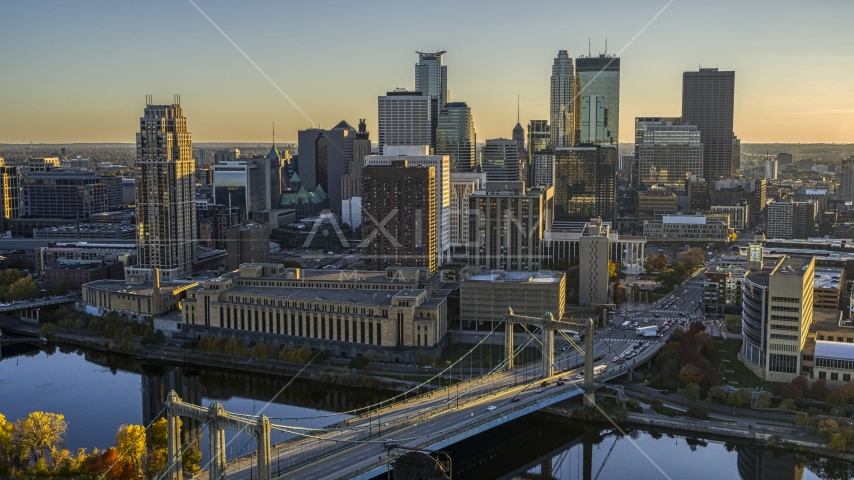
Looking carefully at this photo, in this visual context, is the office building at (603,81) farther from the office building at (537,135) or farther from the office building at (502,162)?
the office building at (502,162)

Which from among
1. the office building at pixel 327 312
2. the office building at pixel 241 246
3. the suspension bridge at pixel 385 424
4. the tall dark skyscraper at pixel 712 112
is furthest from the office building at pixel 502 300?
the tall dark skyscraper at pixel 712 112

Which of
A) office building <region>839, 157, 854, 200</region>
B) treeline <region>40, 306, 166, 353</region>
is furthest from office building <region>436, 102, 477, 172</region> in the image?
treeline <region>40, 306, 166, 353</region>

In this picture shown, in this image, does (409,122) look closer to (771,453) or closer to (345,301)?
(345,301)

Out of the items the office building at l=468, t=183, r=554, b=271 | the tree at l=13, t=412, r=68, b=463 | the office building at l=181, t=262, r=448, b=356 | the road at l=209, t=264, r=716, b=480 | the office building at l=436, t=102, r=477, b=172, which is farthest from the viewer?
the office building at l=436, t=102, r=477, b=172

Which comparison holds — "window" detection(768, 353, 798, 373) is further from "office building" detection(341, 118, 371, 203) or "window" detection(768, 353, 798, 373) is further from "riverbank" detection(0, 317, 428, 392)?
"office building" detection(341, 118, 371, 203)

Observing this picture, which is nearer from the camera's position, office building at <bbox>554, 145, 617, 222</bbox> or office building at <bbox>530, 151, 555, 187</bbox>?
office building at <bbox>554, 145, 617, 222</bbox>

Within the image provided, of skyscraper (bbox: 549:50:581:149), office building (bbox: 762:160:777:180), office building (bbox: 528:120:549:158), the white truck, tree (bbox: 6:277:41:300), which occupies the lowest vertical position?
the white truck

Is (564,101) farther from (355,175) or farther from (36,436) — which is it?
(36,436)
